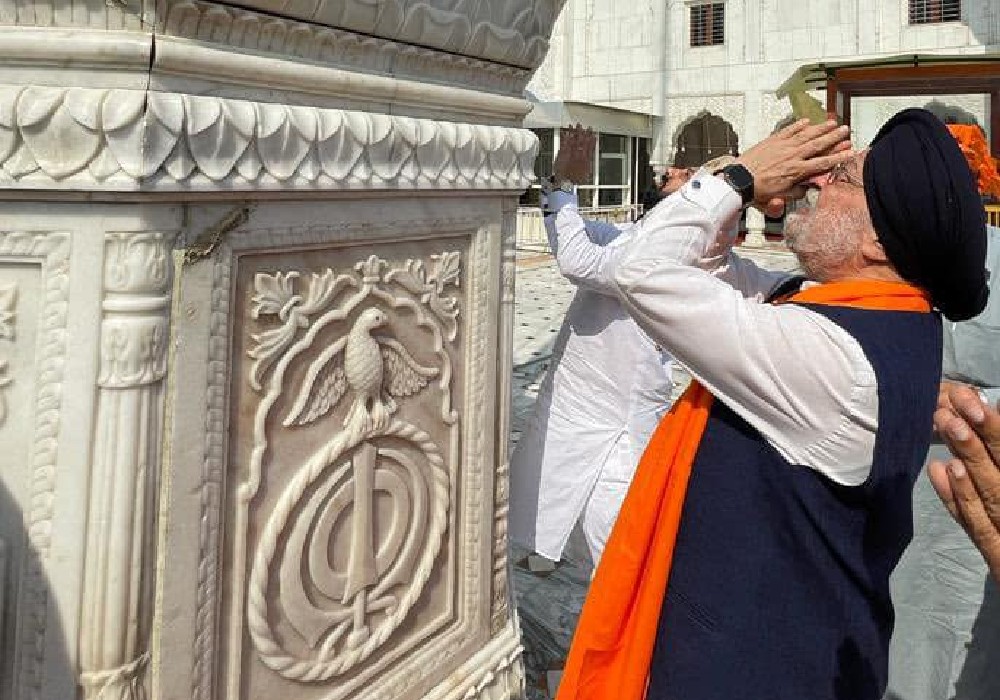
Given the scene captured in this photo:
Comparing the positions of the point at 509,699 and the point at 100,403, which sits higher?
the point at 100,403

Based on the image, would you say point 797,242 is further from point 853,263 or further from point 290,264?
point 290,264

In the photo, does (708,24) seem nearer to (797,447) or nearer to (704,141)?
(704,141)

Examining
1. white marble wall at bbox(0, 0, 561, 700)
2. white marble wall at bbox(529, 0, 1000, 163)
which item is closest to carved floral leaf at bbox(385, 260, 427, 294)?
white marble wall at bbox(0, 0, 561, 700)

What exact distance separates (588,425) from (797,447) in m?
0.84

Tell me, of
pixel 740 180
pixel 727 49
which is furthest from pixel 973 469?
pixel 727 49

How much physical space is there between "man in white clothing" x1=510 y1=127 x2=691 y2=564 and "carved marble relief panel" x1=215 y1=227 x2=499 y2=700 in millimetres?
487

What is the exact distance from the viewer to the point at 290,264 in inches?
35.3

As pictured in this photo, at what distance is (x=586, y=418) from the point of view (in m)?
1.74

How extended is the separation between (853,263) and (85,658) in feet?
3.14

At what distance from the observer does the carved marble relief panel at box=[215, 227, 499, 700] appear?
Result: 878 millimetres

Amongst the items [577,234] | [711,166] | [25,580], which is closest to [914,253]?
[711,166]

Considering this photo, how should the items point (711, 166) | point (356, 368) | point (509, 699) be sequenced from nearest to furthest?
point (356, 368) → point (711, 166) → point (509, 699)

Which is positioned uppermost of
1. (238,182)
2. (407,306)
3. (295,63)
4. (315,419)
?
(295,63)

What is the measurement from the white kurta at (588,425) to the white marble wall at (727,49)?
38.6 ft
